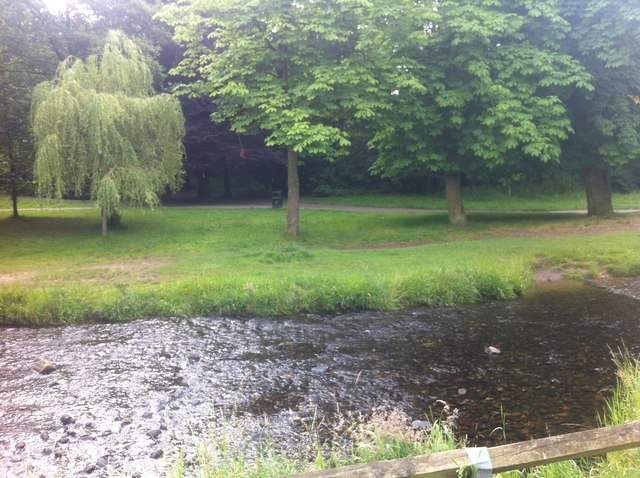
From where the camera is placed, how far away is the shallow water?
6.69 metres

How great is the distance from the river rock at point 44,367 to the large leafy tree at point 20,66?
56.6 feet

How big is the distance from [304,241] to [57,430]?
15.5 meters

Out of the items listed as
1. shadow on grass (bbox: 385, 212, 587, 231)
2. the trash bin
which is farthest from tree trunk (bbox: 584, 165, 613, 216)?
the trash bin

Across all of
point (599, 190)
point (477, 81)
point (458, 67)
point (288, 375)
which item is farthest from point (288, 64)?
point (599, 190)

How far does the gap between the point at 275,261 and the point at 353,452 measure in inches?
476

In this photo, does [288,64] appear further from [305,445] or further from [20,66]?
[305,445]

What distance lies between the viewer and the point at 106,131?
20.2 m

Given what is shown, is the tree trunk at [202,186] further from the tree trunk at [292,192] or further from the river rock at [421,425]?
the river rock at [421,425]

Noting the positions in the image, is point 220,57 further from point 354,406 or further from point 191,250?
point 354,406

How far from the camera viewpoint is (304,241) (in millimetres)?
21984

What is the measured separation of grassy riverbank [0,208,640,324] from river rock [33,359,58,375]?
2.92 meters

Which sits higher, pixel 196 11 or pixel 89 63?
pixel 196 11

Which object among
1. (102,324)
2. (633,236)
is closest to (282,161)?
(633,236)

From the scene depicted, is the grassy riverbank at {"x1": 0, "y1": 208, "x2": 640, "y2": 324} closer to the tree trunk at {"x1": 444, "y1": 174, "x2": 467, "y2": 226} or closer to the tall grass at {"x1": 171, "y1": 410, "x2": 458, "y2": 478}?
the tree trunk at {"x1": 444, "y1": 174, "x2": 467, "y2": 226}
